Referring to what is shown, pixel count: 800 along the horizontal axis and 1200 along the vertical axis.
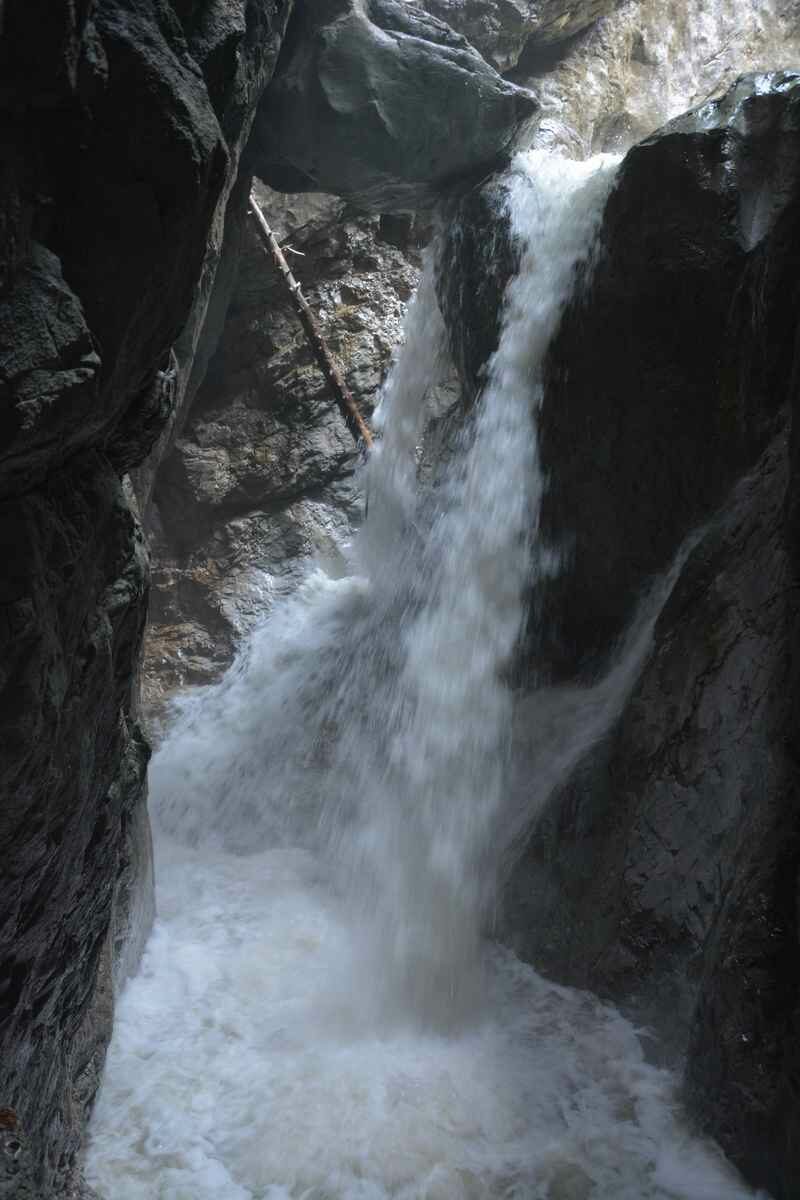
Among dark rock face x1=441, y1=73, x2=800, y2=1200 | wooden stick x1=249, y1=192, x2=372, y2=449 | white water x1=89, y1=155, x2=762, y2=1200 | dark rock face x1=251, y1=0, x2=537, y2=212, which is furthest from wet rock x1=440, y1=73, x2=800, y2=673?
wooden stick x1=249, y1=192, x2=372, y2=449

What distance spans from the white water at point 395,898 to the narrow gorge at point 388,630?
0.11 feet

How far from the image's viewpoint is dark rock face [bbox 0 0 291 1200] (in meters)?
1.86

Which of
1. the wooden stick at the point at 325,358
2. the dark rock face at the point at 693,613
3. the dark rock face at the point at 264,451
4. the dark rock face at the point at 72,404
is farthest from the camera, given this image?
the wooden stick at the point at 325,358

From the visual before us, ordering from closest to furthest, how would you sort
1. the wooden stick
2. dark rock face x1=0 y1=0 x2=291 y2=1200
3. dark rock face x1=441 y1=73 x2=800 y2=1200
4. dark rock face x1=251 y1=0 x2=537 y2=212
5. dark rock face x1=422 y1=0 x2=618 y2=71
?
1. dark rock face x1=0 y1=0 x2=291 y2=1200
2. dark rock face x1=441 y1=73 x2=800 y2=1200
3. dark rock face x1=251 y1=0 x2=537 y2=212
4. the wooden stick
5. dark rock face x1=422 y1=0 x2=618 y2=71

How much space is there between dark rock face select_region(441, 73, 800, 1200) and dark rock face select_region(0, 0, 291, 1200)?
2.53 meters

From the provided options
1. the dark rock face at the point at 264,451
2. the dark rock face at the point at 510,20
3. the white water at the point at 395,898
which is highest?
the dark rock face at the point at 510,20

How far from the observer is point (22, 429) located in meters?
1.84

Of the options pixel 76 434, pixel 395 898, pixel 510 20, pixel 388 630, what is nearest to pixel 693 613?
pixel 395 898

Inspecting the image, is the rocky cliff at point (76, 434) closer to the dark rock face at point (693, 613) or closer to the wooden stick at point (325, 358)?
the dark rock face at point (693, 613)

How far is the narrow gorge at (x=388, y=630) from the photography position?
2.31 m

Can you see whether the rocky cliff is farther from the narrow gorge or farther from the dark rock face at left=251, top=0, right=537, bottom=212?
the dark rock face at left=251, top=0, right=537, bottom=212

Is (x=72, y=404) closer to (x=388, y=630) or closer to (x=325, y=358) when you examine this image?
(x=388, y=630)

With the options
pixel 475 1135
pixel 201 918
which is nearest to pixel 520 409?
pixel 201 918

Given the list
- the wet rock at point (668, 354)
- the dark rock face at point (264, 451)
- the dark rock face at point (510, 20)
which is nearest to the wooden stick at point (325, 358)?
the dark rock face at point (264, 451)
